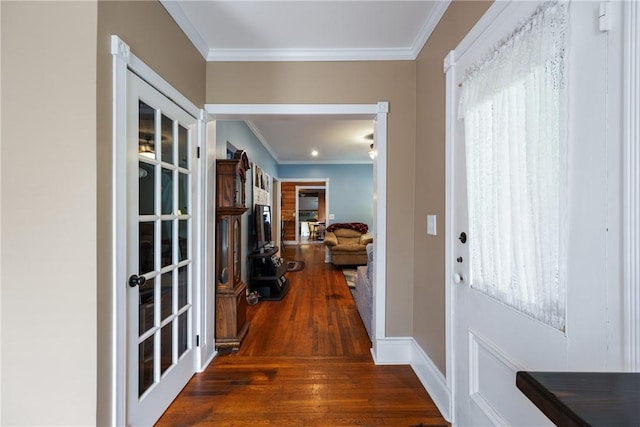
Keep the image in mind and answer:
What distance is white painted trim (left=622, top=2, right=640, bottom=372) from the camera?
615mm

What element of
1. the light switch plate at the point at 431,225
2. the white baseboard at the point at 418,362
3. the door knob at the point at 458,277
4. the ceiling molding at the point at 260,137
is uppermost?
the ceiling molding at the point at 260,137

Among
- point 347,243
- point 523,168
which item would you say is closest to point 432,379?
point 523,168

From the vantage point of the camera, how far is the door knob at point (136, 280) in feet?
4.06

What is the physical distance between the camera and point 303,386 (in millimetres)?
1777

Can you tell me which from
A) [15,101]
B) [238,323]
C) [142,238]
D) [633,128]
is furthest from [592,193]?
[238,323]

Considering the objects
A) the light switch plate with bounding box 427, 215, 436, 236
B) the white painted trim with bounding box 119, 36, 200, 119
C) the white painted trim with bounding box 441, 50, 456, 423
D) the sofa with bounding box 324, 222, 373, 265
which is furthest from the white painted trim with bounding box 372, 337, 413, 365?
the sofa with bounding box 324, 222, 373, 265

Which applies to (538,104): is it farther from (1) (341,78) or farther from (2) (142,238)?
(2) (142,238)

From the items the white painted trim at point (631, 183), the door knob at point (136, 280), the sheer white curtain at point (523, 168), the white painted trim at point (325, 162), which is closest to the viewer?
the white painted trim at point (631, 183)

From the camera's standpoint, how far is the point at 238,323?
2.34 m

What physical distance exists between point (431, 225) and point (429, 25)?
1.33 meters

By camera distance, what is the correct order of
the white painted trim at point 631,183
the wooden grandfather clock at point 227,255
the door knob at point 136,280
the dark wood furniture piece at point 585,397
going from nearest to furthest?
1. the dark wood furniture piece at point 585,397
2. the white painted trim at point 631,183
3. the door knob at point 136,280
4. the wooden grandfather clock at point 227,255

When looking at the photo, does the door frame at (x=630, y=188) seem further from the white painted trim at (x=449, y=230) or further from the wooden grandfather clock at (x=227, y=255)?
the wooden grandfather clock at (x=227, y=255)

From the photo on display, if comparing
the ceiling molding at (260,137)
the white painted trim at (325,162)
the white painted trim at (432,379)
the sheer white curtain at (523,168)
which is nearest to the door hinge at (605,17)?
the sheer white curtain at (523,168)

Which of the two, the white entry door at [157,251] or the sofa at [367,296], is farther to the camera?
the sofa at [367,296]
